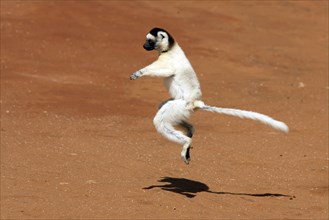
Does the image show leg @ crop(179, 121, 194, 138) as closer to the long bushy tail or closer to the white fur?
the white fur

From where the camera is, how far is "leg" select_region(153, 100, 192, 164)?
386 inches

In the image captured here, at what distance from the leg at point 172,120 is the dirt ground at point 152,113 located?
675mm

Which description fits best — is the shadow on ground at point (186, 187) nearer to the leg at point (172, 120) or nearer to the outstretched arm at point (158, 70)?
the leg at point (172, 120)

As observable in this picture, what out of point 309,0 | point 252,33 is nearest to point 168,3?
point 252,33

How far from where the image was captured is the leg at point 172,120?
981 cm

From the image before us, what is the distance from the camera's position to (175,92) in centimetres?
996

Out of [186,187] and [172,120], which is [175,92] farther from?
Result: [186,187]

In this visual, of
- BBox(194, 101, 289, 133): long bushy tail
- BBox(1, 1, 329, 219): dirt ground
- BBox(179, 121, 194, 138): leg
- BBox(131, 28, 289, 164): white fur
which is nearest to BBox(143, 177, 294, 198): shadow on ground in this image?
BBox(1, 1, 329, 219): dirt ground

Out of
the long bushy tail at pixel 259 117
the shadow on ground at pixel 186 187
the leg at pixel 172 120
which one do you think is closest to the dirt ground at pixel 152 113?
the shadow on ground at pixel 186 187

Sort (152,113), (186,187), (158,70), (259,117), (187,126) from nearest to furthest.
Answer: (259,117) < (158,70) < (187,126) < (186,187) < (152,113)

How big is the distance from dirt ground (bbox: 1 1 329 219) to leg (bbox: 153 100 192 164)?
0.68 metres

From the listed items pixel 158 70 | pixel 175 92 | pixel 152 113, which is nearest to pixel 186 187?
pixel 175 92

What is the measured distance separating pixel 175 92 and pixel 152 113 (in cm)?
477

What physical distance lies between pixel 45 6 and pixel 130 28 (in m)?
2.24
